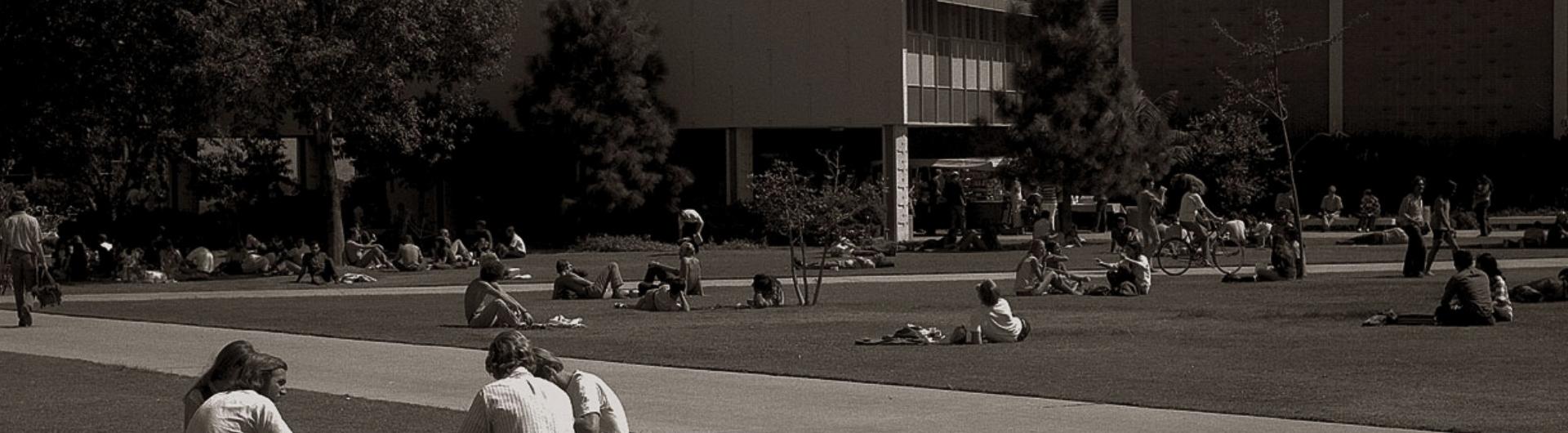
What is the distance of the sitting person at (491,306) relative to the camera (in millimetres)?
25438

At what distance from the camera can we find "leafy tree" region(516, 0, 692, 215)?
53.4 metres

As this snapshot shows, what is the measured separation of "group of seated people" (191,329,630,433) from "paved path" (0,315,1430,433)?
4.49m

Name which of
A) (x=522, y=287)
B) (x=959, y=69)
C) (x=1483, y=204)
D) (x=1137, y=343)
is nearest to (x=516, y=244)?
(x=522, y=287)

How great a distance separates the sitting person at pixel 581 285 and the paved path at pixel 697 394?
306 inches

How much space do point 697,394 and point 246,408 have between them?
28.3 feet

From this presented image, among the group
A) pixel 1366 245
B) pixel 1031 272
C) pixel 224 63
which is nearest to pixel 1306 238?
pixel 1366 245

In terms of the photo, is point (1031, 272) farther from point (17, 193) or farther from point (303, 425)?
point (303, 425)

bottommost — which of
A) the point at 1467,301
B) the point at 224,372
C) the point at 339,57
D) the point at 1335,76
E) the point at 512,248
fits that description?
the point at 512,248

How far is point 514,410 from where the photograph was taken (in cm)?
978

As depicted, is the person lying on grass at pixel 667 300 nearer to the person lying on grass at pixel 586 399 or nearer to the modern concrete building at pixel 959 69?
the person lying on grass at pixel 586 399

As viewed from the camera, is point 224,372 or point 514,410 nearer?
Answer: point 224,372

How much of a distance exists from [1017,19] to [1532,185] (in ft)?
61.2

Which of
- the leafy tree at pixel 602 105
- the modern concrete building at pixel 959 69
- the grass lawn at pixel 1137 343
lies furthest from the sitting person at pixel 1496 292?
the leafy tree at pixel 602 105

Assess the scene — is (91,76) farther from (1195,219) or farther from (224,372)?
(224,372)
